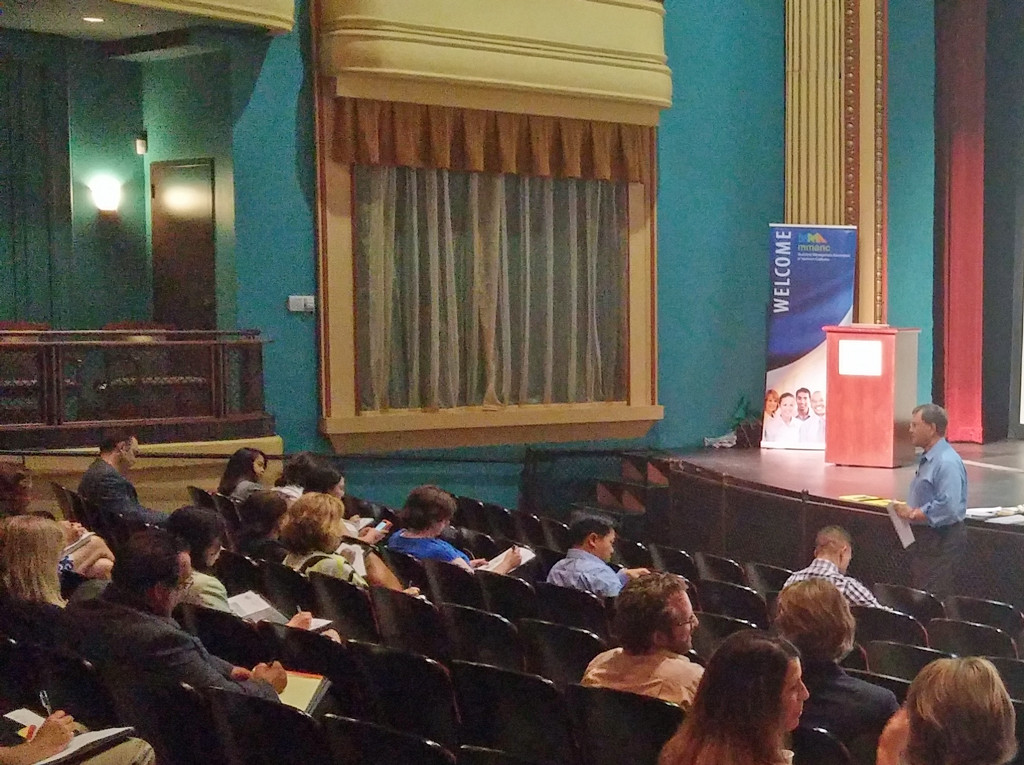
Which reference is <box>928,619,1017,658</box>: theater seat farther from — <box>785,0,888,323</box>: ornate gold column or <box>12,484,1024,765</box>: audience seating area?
<box>785,0,888,323</box>: ornate gold column

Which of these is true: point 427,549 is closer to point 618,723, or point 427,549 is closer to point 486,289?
point 618,723

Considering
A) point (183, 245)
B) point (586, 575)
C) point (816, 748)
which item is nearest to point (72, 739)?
point (816, 748)

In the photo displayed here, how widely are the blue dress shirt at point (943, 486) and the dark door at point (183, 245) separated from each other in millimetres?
A: 4824

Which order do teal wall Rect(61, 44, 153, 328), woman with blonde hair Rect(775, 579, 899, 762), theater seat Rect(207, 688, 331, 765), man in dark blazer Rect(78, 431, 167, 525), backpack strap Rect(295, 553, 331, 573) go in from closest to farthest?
1. theater seat Rect(207, 688, 331, 765)
2. woman with blonde hair Rect(775, 579, 899, 762)
3. backpack strap Rect(295, 553, 331, 573)
4. man in dark blazer Rect(78, 431, 167, 525)
5. teal wall Rect(61, 44, 153, 328)

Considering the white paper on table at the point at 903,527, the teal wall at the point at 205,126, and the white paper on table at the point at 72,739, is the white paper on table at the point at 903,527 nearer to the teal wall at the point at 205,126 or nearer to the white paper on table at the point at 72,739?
the white paper on table at the point at 72,739

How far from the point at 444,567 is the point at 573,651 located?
1086 mm

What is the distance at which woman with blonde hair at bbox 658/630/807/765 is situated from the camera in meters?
2.31

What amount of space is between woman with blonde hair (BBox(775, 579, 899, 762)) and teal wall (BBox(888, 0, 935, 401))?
7531mm

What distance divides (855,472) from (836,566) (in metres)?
3.55

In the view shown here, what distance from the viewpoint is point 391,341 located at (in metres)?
8.96

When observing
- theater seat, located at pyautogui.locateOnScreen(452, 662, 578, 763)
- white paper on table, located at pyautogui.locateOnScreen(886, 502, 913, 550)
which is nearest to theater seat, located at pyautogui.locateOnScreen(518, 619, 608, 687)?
theater seat, located at pyautogui.locateOnScreen(452, 662, 578, 763)

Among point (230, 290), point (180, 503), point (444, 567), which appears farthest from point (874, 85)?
point (444, 567)

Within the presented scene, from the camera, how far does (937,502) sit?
5.68 meters

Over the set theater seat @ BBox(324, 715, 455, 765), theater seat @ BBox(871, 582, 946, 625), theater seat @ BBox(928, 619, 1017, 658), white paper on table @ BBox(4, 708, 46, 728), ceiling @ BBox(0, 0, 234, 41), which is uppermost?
ceiling @ BBox(0, 0, 234, 41)
